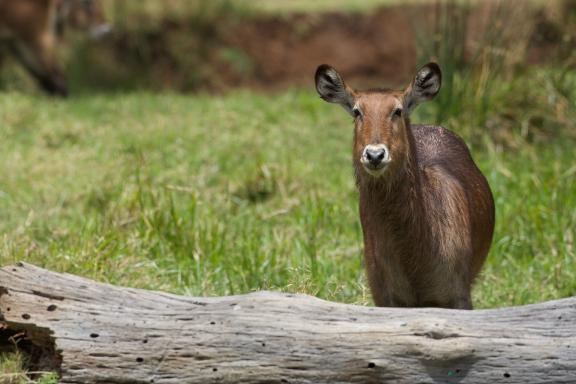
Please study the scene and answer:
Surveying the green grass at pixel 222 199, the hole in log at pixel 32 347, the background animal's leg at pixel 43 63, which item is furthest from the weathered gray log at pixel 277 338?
the background animal's leg at pixel 43 63

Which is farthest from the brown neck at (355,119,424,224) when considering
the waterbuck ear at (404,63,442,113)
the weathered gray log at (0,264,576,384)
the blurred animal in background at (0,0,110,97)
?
the blurred animal in background at (0,0,110,97)

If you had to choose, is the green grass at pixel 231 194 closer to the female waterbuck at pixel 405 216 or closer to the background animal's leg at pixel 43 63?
the female waterbuck at pixel 405 216

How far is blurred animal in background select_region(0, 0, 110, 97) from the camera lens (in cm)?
1164

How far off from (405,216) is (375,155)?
0.50m

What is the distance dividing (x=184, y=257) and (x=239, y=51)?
7283 millimetres

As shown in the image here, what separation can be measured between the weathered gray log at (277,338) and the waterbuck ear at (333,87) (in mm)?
1216

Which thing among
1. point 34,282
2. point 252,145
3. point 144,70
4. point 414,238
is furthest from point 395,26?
point 34,282

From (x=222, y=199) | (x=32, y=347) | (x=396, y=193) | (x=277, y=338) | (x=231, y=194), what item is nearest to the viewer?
(x=277, y=338)

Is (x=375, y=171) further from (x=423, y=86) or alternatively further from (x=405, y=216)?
(x=423, y=86)

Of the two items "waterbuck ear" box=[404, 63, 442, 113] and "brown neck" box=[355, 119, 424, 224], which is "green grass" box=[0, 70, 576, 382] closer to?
"brown neck" box=[355, 119, 424, 224]

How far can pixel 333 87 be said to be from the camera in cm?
482

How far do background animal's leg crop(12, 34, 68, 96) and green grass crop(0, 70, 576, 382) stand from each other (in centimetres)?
122

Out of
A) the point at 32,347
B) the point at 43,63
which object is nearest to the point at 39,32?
the point at 43,63

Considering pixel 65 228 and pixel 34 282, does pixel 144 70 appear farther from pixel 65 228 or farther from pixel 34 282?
pixel 34 282
